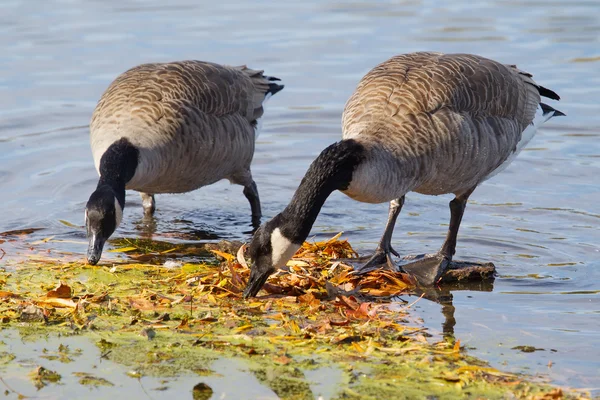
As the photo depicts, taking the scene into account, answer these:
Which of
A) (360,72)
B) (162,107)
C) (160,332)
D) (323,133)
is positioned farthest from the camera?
(360,72)

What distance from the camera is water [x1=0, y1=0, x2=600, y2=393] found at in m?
8.27

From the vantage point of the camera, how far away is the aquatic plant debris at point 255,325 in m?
6.07

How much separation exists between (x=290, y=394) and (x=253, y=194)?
18.7 ft

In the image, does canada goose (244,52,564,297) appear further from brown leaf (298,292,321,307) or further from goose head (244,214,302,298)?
brown leaf (298,292,321,307)

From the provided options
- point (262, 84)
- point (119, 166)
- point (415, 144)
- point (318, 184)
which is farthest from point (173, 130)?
point (318, 184)

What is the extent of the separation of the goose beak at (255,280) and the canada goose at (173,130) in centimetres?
158

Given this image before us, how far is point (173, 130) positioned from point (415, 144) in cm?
267

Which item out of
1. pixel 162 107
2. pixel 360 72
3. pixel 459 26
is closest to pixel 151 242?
pixel 162 107

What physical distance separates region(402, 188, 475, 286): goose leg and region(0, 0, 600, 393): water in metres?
0.32

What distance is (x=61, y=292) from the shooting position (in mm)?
7496

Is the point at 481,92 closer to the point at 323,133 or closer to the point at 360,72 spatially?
the point at 323,133

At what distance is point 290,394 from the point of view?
5871 mm

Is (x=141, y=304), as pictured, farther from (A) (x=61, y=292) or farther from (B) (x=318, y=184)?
(B) (x=318, y=184)

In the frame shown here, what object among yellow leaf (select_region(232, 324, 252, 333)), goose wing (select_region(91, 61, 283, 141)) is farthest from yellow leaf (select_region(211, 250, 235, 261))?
yellow leaf (select_region(232, 324, 252, 333))
